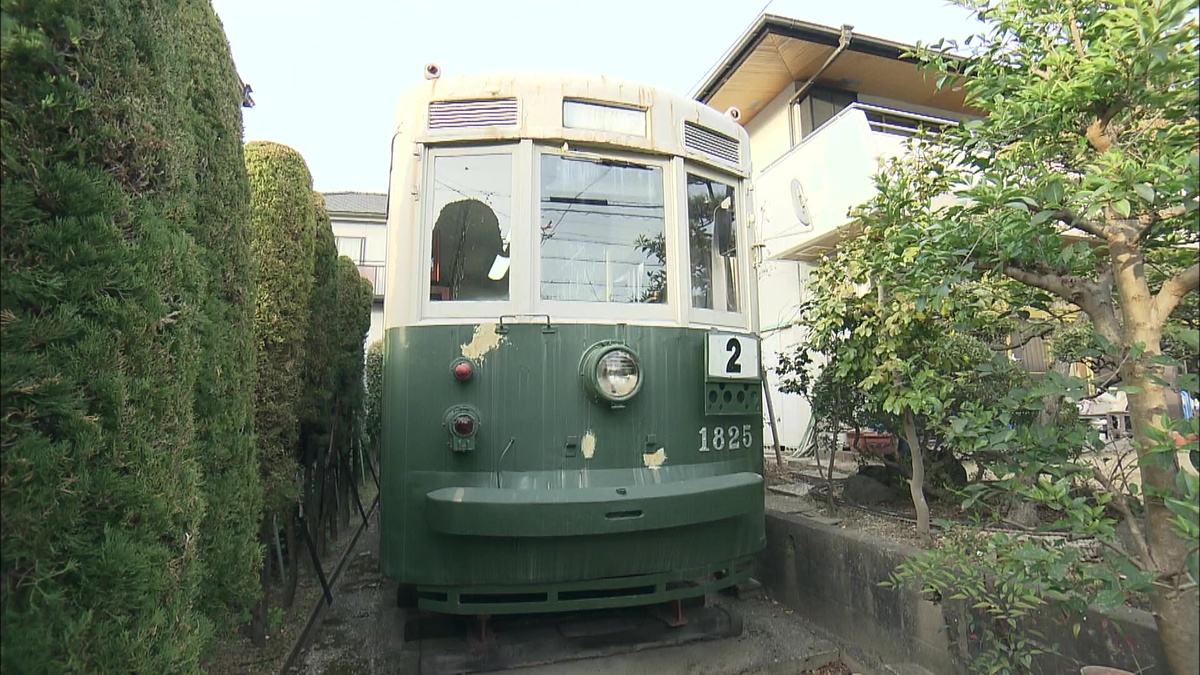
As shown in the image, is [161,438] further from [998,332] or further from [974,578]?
[998,332]

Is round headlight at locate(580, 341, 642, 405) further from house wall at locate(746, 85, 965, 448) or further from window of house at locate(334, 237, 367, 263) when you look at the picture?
window of house at locate(334, 237, 367, 263)

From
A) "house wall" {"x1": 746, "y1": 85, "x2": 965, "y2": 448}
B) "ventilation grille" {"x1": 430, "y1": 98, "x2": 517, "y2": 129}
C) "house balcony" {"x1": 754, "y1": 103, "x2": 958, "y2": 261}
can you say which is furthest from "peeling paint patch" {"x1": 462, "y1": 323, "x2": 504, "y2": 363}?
"house balcony" {"x1": 754, "y1": 103, "x2": 958, "y2": 261}

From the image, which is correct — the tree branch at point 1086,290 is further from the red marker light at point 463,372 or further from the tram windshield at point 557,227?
the red marker light at point 463,372

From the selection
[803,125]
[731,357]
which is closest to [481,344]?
[731,357]

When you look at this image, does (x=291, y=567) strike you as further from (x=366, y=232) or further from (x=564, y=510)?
(x=366, y=232)

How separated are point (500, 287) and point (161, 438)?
1.43m

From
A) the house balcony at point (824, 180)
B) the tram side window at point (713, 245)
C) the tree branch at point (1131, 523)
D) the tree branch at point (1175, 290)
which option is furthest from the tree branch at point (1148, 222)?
the house balcony at point (824, 180)

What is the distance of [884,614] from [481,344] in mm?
2445

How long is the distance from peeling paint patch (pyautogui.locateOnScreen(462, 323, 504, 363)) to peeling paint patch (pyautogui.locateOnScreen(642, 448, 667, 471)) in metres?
0.83

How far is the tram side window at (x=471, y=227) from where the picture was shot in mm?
2771

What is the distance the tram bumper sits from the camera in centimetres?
231

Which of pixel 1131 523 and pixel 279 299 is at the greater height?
pixel 279 299

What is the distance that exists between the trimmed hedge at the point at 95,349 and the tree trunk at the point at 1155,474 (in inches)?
98.4

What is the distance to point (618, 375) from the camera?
105 inches
